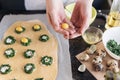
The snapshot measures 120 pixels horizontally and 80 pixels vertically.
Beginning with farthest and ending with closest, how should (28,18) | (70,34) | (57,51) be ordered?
(28,18), (57,51), (70,34)

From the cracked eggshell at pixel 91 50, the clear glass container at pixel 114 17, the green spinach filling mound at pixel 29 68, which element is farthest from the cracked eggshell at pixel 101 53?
the green spinach filling mound at pixel 29 68

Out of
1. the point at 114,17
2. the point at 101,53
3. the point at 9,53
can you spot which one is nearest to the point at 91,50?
the point at 101,53

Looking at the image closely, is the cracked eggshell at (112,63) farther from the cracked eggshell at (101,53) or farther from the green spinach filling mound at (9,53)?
the green spinach filling mound at (9,53)

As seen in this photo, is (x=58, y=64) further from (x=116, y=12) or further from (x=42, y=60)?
(x=116, y=12)

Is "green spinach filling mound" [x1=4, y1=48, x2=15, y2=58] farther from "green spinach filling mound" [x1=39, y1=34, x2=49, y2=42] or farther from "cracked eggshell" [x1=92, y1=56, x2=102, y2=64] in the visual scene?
"cracked eggshell" [x1=92, y1=56, x2=102, y2=64]

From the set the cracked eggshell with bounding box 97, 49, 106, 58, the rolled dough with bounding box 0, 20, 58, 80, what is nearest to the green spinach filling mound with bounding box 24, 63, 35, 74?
the rolled dough with bounding box 0, 20, 58, 80

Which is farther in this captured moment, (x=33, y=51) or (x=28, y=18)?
(x=28, y=18)

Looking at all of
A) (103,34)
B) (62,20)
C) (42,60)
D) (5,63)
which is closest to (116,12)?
(103,34)

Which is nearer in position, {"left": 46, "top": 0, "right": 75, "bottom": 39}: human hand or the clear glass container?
{"left": 46, "top": 0, "right": 75, "bottom": 39}: human hand
